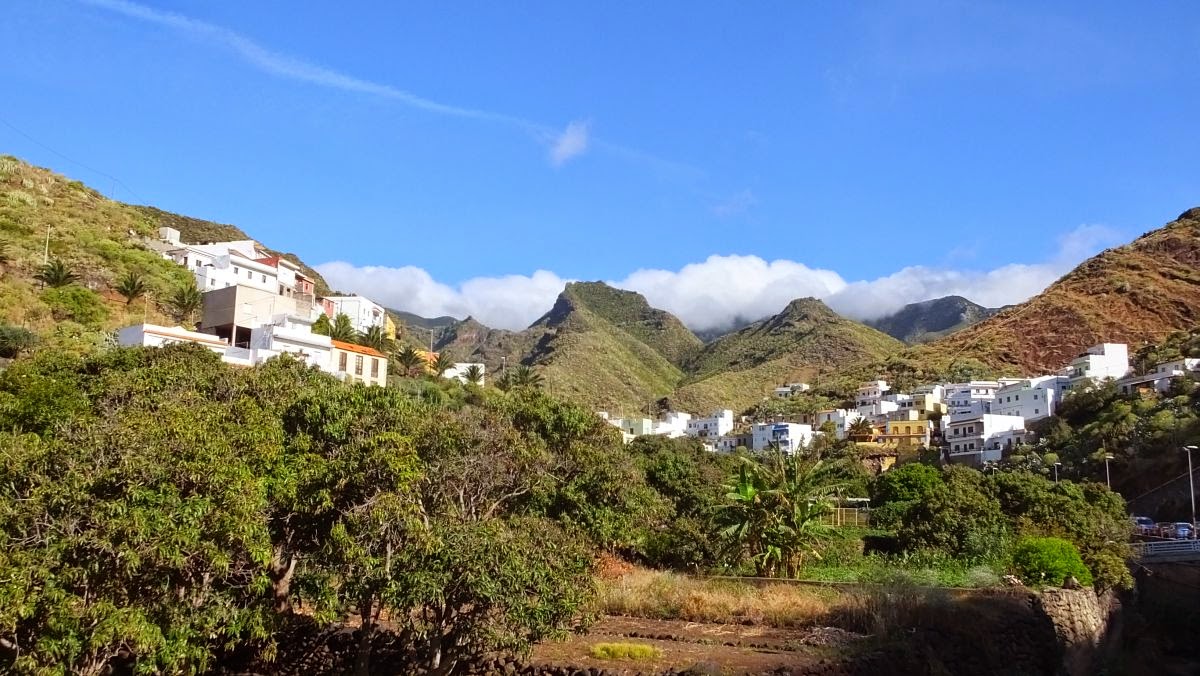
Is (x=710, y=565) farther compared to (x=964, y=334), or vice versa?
(x=964, y=334)

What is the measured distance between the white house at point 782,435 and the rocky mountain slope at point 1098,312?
34689 mm

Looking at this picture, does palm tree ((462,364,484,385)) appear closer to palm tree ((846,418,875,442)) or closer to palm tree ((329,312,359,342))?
palm tree ((329,312,359,342))

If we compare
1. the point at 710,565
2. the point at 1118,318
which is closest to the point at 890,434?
the point at 1118,318

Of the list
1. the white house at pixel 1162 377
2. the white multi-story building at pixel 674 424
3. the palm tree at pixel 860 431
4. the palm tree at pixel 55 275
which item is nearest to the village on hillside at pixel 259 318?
the palm tree at pixel 55 275

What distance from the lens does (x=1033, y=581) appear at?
71.4ft

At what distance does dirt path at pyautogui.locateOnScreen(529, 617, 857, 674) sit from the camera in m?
13.6

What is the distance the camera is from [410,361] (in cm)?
5762

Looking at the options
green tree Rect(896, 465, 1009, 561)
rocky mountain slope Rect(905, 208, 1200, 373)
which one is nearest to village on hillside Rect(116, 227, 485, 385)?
green tree Rect(896, 465, 1009, 561)

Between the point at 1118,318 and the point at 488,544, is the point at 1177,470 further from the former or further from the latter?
the point at 1118,318

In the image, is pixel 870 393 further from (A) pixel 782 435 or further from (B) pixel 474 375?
(B) pixel 474 375

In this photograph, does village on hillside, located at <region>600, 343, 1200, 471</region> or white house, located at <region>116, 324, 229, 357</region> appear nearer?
white house, located at <region>116, 324, 229, 357</region>

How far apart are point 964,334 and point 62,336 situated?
12285 centimetres

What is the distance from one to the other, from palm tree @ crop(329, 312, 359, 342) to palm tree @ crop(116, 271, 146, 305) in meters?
10.6

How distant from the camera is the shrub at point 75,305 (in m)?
43.5
